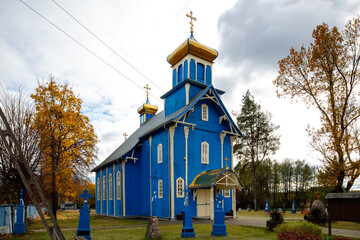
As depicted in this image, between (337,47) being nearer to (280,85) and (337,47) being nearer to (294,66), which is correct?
(294,66)

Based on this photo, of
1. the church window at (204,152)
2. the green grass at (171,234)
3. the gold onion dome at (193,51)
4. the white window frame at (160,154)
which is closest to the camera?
the green grass at (171,234)

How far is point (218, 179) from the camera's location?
62.5 ft

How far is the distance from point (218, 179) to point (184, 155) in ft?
10.4

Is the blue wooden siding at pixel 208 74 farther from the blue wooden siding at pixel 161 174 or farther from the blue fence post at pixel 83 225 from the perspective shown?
the blue fence post at pixel 83 225

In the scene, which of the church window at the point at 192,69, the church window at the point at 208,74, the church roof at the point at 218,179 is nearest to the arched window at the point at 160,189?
the church roof at the point at 218,179

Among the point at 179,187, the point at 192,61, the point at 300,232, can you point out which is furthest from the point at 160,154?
the point at 300,232

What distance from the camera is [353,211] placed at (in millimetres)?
15320

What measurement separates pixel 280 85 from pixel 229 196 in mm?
9614

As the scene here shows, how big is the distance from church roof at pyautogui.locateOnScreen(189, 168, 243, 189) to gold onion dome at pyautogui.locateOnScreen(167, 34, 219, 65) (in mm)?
10371

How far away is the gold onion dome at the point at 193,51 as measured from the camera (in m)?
23.5

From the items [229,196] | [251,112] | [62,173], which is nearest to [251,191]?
[251,112]

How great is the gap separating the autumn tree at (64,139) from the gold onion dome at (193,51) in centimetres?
924

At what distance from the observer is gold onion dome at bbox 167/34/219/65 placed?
2350 centimetres

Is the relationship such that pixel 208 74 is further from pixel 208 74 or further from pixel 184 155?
pixel 184 155
